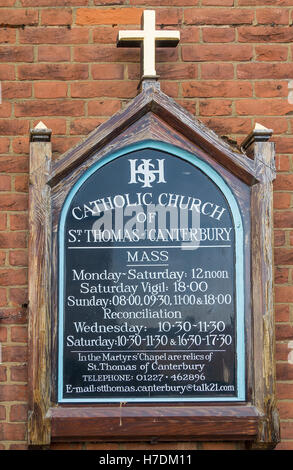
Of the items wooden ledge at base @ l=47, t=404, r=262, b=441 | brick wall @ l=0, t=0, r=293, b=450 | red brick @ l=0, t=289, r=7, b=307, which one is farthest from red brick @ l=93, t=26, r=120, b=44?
wooden ledge at base @ l=47, t=404, r=262, b=441

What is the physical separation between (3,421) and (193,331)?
94 cm

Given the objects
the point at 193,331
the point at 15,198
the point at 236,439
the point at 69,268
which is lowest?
the point at 236,439

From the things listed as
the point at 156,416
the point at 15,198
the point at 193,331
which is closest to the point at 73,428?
the point at 156,416

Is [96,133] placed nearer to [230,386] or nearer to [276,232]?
[276,232]

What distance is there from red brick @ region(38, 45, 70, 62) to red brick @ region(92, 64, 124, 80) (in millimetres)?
143

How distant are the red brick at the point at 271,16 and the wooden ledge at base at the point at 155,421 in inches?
70.6

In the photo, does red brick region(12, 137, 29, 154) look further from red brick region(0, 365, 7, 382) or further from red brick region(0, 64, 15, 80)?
red brick region(0, 365, 7, 382)

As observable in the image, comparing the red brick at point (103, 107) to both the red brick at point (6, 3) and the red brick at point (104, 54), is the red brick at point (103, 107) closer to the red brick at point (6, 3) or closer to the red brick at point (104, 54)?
the red brick at point (104, 54)

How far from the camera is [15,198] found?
133 inches

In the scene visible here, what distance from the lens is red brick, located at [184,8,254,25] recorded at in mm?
3492

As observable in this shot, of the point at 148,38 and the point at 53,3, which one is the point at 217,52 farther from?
the point at 53,3

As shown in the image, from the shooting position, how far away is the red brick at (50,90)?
3.45m

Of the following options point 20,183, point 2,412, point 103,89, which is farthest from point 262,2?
point 2,412

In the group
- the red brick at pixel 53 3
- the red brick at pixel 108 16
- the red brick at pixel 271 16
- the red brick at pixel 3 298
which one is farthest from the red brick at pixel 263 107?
the red brick at pixel 3 298
